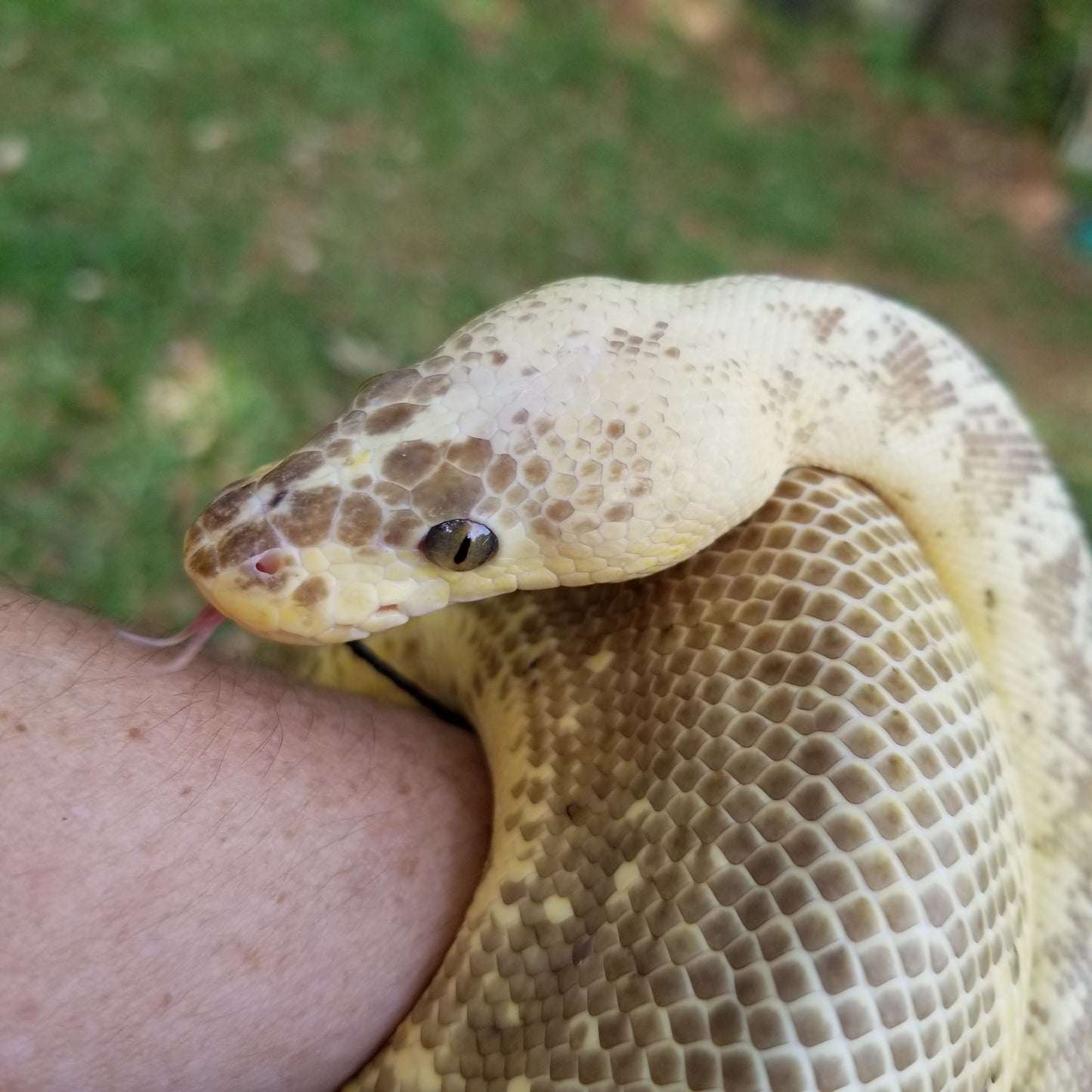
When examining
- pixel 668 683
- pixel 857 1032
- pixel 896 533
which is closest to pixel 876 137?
pixel 896 533

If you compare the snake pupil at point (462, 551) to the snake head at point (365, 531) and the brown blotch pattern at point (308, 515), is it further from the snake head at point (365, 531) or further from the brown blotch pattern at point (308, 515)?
the brown blotch pattern at point (308, 515)

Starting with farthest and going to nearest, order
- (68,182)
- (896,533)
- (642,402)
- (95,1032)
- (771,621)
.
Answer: (68,182) → (896,533) → (642,402) → (771,621) → (95,1032)

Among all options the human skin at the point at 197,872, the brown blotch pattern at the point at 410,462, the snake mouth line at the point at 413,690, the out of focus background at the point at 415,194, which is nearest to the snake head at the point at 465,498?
the brown blotch pattern at the point at 410,462

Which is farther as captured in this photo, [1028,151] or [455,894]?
[1028,151]

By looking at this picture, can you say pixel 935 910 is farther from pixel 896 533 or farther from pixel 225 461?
pixel 225 461

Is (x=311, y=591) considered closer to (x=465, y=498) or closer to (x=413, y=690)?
(x=465, y=498)

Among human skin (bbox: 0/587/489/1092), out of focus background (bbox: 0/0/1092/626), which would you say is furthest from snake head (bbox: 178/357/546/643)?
out of focus background (bbox: 0/0/1092/626)
